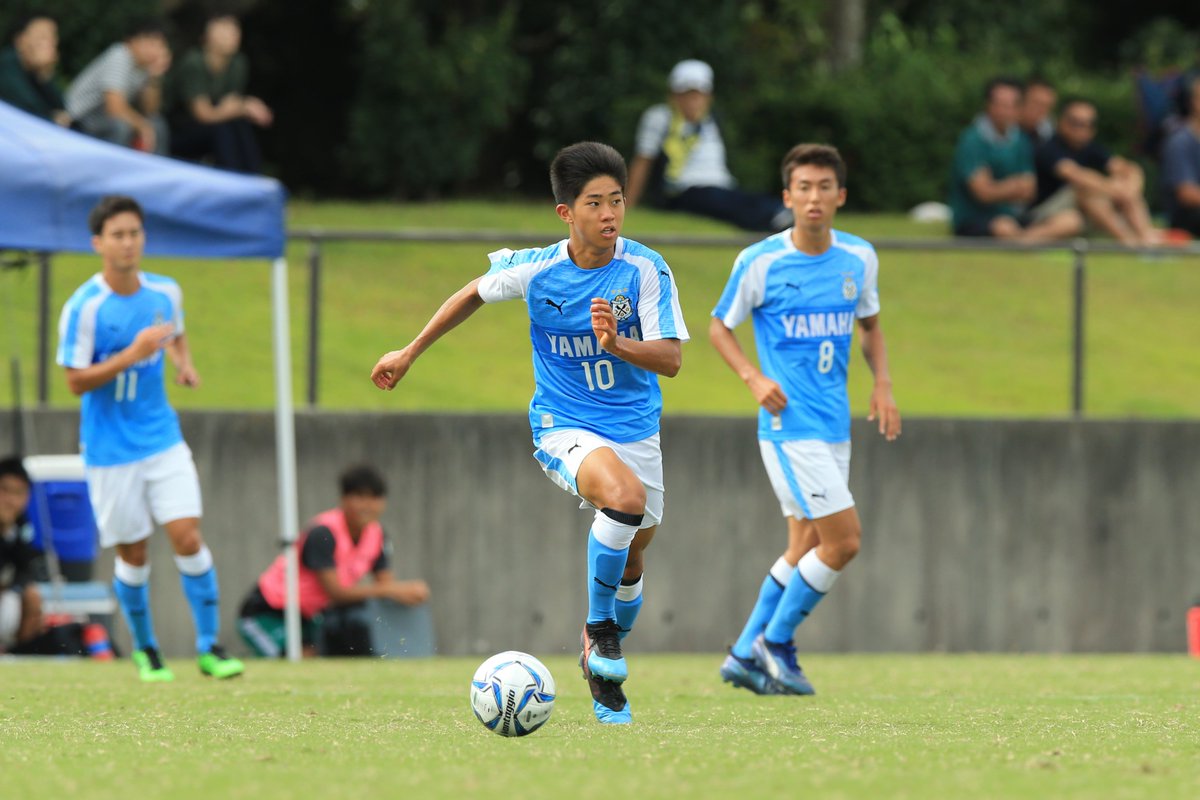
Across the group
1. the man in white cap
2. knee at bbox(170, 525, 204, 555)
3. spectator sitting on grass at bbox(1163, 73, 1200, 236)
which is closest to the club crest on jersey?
knee at bbox(170, 525, 204, 555)

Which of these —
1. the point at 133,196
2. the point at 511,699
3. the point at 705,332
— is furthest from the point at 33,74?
the point at 511,699

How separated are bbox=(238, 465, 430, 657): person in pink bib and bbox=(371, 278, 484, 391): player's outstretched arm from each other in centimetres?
517

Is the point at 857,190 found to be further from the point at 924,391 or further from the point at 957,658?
the point at 957,658

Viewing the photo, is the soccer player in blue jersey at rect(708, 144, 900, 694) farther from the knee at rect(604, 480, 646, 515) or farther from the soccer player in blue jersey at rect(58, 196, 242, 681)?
the soccer player in blue jersey at rect(58, 196, 242, 681)

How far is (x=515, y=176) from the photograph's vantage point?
24.7m

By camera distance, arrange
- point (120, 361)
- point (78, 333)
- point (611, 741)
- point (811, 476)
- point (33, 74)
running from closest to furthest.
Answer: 1. point (611, 741)
2. point (811, 476)
3. point (120, 361)
4. point (78, 333)
5. point (33, 74)

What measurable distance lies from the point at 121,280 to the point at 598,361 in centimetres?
359

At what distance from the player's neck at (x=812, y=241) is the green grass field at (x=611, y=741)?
6.67 feet

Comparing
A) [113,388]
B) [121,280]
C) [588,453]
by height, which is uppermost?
[121,280]

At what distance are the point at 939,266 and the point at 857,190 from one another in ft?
27.5

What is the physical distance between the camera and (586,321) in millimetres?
7129

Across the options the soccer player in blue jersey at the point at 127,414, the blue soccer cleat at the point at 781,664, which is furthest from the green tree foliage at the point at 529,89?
the blue soccer cleat at the point at 781,664

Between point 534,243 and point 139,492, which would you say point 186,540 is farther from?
point 534,243

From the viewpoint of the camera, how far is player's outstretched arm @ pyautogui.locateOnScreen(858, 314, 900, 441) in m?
8.77
